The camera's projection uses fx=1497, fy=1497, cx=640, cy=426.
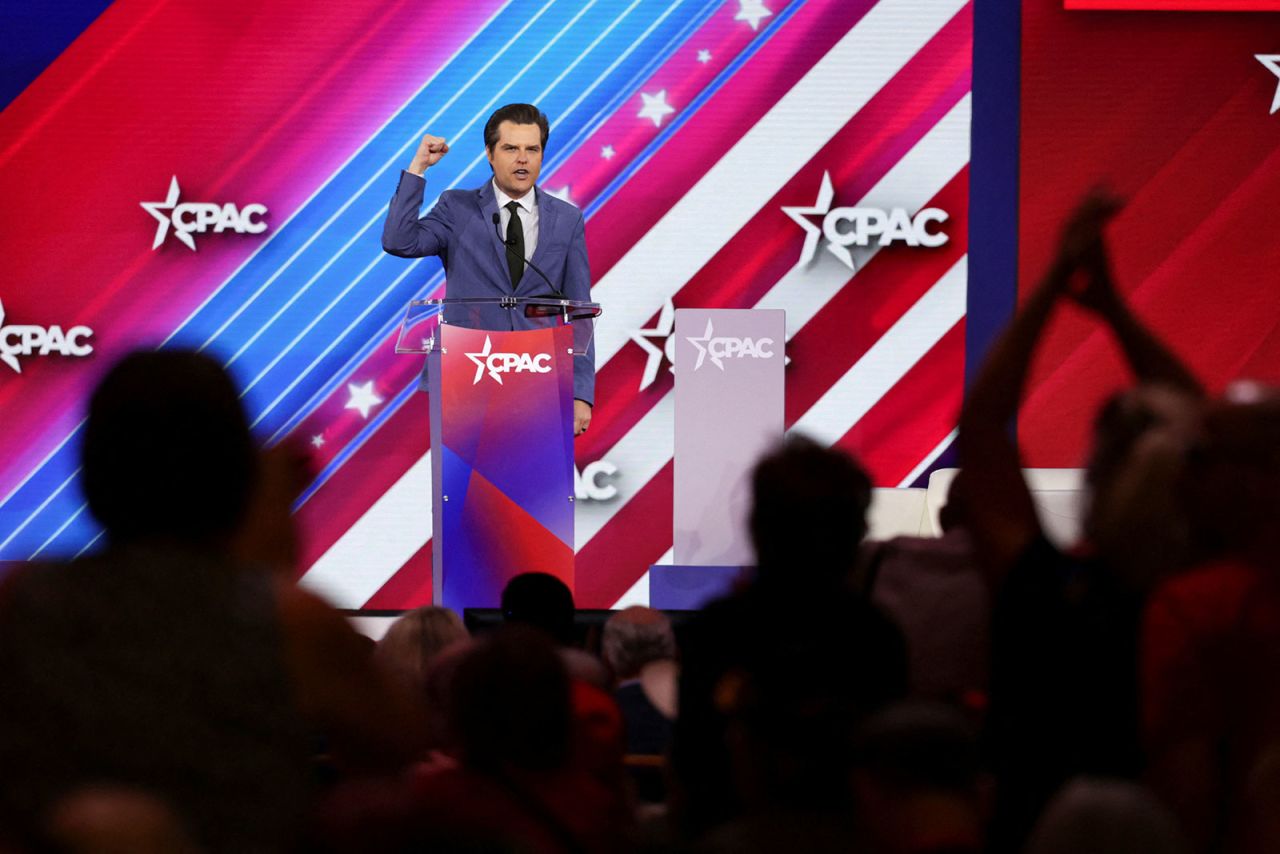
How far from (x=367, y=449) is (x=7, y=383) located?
5.04 feet

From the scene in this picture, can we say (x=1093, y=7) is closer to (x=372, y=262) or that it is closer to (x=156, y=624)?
(x=372, y=262)

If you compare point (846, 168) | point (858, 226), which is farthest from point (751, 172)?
point (858, 226)

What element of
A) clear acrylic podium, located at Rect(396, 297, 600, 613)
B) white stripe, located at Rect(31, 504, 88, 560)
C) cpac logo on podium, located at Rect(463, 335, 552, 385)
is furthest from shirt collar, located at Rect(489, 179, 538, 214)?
white stripe, located at Rect(31, 504, 88, 560)

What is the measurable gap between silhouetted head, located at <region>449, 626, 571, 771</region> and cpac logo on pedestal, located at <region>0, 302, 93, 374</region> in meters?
5.21

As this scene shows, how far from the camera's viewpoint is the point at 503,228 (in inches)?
207

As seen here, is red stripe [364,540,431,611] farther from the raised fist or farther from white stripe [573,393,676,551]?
the raised fist

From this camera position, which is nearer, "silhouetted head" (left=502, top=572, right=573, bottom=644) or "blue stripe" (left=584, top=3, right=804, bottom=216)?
"silhouetted head" (left=502, top=572, right=573, bottom=644)

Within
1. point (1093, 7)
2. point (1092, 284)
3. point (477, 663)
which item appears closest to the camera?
point (477, 663)

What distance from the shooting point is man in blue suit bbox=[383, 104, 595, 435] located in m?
5.16

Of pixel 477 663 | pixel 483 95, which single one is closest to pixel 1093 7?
pixel 483 95

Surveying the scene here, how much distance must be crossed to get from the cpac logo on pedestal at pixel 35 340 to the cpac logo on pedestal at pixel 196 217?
0.51 m

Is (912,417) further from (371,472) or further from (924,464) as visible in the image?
(371,472)

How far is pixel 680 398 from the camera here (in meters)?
4.96

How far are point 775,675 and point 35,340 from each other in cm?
546
